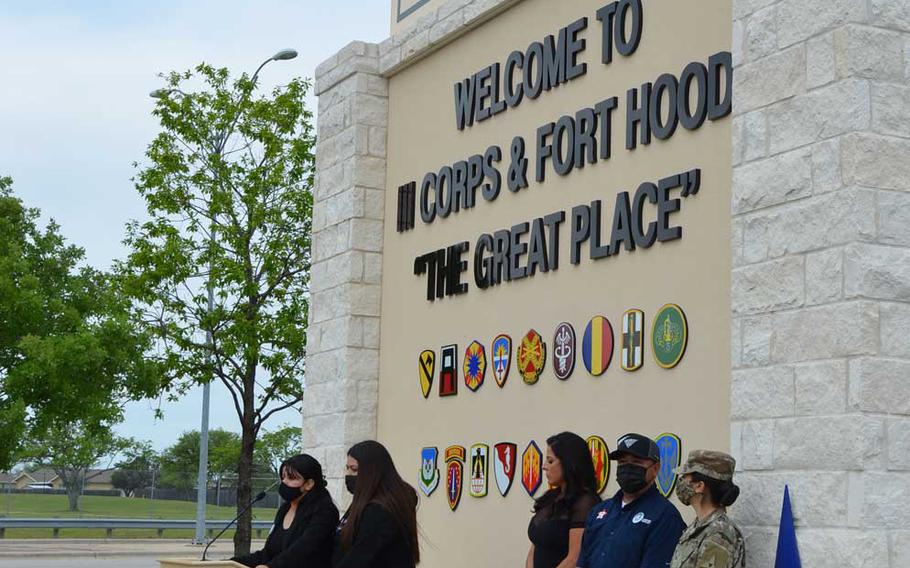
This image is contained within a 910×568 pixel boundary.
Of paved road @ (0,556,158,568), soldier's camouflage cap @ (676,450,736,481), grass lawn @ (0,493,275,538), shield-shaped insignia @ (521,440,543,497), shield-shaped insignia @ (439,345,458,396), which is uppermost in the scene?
shield-shaped insignia @ (439,345,458,396)

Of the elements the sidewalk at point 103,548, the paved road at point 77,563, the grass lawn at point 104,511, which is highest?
the paved road at point 77,563

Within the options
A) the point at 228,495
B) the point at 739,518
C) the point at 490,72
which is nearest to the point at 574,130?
the point at 490,72

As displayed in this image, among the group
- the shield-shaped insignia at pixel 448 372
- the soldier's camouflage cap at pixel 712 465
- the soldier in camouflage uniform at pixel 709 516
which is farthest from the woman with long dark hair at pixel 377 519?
the shield-shaped insignia at pixel 448 372

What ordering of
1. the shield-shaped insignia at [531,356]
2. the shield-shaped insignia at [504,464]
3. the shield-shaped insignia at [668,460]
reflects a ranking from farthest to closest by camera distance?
1. the shield-shaped insignia at [504,464]
2. the shield-shaped insignia at [531,356]
3. the shield-shaped insignia at [668,460]

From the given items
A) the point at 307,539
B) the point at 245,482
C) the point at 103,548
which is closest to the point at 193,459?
the point at 103,548

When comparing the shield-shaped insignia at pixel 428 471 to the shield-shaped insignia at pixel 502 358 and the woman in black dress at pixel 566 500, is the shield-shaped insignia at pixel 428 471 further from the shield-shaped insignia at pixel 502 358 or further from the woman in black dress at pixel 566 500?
the woman in black dress at pixel 566 500

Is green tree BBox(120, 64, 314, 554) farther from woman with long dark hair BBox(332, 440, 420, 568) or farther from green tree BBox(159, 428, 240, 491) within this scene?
green tree BBox(159, 428, 240, 491)

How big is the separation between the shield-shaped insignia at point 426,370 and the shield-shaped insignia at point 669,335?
3006 millimetres

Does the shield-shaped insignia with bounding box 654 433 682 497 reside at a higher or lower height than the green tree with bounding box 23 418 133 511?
higher

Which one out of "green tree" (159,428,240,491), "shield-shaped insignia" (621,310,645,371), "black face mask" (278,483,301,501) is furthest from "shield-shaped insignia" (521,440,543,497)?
"green tree" (159,428,240,491)

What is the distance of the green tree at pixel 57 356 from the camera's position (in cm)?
2250

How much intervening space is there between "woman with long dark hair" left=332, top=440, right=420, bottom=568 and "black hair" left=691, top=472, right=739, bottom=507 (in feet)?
5.54

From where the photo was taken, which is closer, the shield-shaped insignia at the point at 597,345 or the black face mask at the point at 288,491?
the black face mask at the point at 288,491

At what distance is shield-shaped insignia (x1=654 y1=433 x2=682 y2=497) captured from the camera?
7926 millimetres
